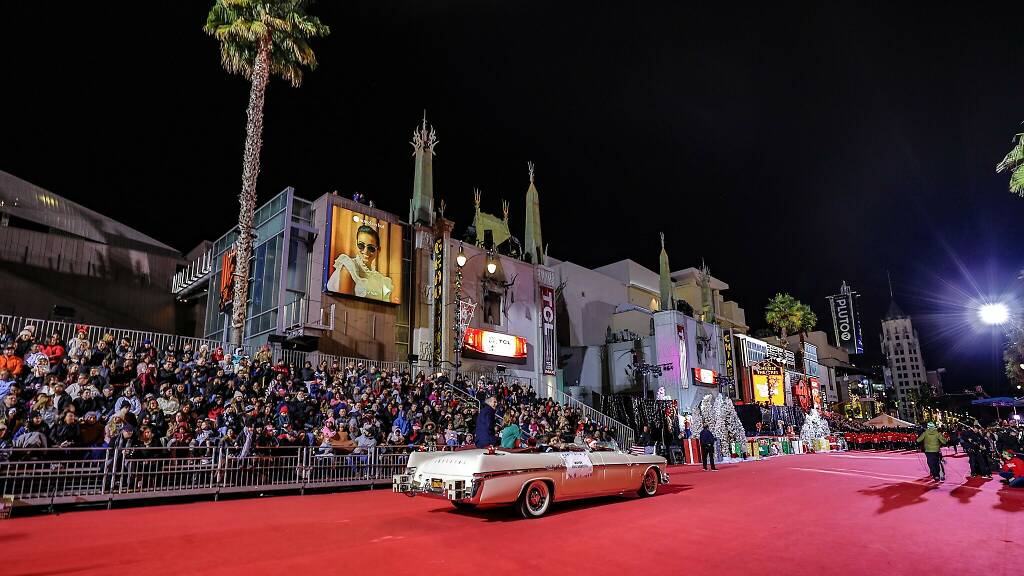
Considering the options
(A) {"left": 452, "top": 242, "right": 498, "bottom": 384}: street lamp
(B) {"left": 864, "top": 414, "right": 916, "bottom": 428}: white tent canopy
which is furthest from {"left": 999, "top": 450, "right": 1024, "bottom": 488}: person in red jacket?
(B) {"left": 864, "top": 414, "right": 916, "bottom": 428}: white tent canopy

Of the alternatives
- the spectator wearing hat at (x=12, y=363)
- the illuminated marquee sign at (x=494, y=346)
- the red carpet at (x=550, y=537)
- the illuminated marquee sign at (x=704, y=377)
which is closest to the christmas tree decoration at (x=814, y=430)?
the illuminated marquee sign at (x=704, y=377)

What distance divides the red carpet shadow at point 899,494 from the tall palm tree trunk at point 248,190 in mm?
18153

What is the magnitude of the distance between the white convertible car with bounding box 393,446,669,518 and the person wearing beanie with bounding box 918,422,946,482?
9.19 metres

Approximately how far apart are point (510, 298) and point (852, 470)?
1874 cm

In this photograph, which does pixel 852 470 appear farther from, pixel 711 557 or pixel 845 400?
pixel 845 400

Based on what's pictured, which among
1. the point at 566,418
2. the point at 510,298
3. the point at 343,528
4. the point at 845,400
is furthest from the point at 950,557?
the point at 845,400

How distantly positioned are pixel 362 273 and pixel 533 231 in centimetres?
1299

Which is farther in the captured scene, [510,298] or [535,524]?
[510,298]

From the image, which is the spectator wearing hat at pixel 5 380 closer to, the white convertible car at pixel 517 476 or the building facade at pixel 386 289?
the white convertible car at pixel 517 476

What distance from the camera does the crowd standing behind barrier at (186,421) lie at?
1048 cm

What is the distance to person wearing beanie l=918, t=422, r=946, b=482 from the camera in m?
14.2

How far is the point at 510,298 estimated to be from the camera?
32062mm

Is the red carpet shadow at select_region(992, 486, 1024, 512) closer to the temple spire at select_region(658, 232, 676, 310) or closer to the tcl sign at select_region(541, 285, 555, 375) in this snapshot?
the tcl sign at select_region(541, 285, 555, 375)

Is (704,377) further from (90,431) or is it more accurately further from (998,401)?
(90,431)
